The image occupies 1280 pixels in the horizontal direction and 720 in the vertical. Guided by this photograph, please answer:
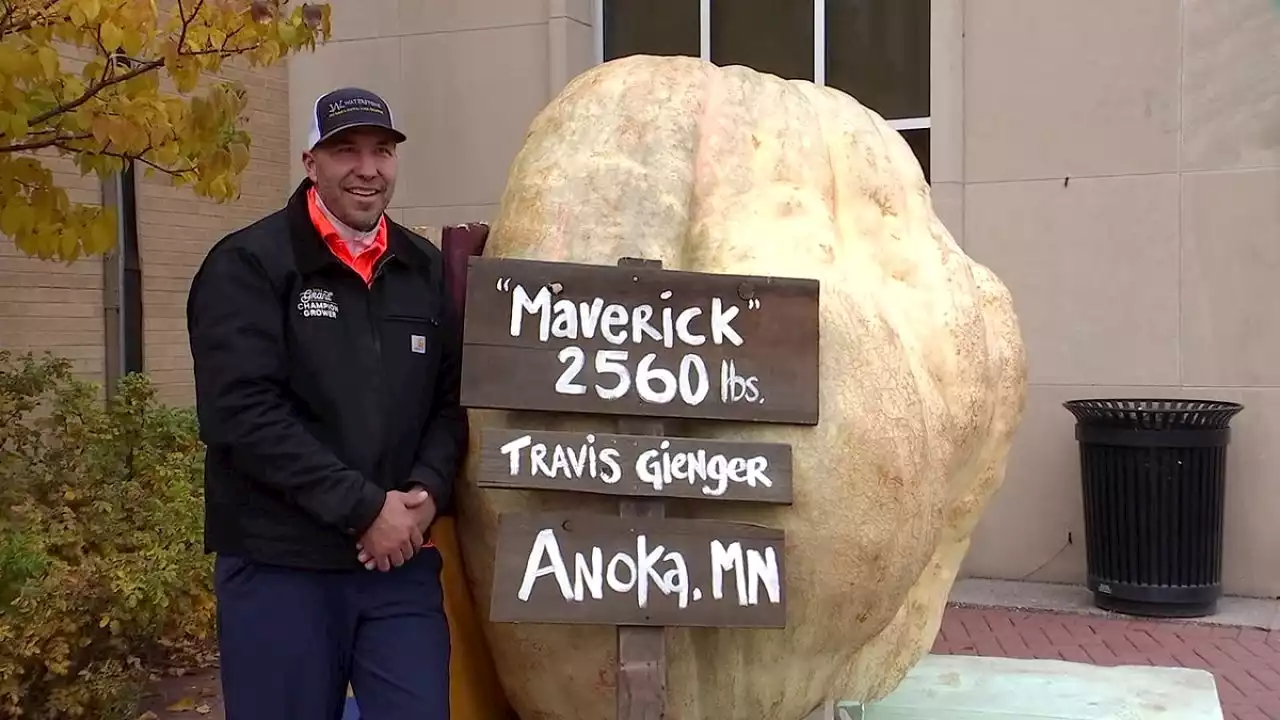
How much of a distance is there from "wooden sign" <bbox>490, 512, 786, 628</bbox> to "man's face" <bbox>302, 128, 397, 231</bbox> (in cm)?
71

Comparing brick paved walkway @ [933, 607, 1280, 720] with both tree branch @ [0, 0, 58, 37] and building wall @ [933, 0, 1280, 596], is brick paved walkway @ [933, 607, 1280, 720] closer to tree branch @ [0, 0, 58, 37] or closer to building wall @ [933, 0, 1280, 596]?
Result: building wall @ [933, 0, 1280, 596]

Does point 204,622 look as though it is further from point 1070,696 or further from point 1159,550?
point 1159,550

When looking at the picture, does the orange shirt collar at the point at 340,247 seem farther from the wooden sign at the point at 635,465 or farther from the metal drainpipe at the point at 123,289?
the metal drainpipe at the point at 123,289

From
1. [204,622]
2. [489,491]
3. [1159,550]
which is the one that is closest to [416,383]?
[489,491]

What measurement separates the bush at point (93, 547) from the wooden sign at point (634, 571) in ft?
7.59

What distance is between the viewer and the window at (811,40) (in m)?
8.13

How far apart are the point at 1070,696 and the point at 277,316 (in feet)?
9.55

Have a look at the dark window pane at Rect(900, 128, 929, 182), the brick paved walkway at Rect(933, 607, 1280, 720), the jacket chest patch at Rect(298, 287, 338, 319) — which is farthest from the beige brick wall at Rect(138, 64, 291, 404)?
the jacket chest patch at Rect(298, 287, 338, 319)

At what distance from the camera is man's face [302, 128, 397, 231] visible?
2.67 metres

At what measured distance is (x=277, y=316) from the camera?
101 inches

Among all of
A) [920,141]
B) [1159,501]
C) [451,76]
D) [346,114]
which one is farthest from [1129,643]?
[451,76]

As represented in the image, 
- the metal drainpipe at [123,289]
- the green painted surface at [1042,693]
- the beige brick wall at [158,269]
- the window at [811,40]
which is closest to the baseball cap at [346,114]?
the green painted surface at [1042,693]

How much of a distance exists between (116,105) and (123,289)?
3.91 m

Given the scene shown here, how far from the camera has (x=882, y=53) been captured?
820 cm
